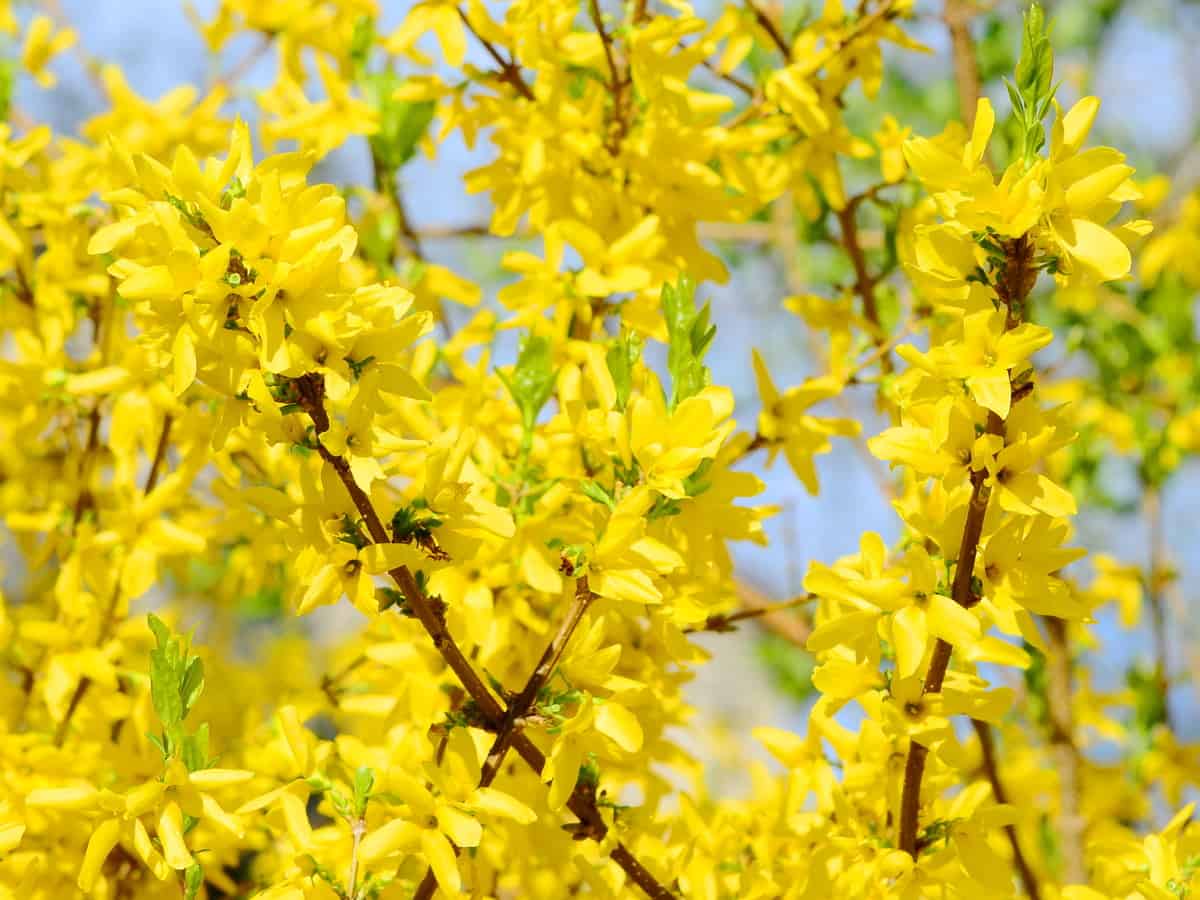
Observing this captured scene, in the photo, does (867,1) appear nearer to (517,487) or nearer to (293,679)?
(517,487)

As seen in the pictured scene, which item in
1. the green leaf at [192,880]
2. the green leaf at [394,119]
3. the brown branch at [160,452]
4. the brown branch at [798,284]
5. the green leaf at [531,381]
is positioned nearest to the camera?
the green leaf at [192,880]

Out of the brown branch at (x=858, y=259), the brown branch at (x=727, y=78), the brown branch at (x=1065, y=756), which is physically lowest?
the brown branch at (x=1065, y=756)

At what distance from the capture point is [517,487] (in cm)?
129

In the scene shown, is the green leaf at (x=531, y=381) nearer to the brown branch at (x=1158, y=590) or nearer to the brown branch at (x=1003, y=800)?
the brown branch at (x=1003, y=800)

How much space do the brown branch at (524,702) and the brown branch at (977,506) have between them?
12.0 inches

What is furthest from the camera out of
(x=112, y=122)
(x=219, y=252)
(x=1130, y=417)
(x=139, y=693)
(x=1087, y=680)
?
(x=1130, y=417)

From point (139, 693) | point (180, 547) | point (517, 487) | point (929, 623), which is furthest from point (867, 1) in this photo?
point (139, 693)

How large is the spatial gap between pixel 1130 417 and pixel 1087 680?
1.99 ft

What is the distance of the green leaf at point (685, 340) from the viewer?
1120 mm

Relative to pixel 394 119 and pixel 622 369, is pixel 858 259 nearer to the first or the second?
pixel 394 119

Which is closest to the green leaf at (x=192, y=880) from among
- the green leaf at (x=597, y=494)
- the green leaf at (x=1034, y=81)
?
the green leaf at (x=597, y=494)

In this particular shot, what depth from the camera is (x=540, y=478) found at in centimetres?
134

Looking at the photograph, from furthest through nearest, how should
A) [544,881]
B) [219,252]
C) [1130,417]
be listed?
[1130,417] < [544,881] < [219,252]

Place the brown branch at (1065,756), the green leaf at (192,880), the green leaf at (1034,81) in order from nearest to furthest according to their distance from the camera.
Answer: the green leaf at (1034,81)
the green leaf at (192,880)
the brown branch at (1065,756)
